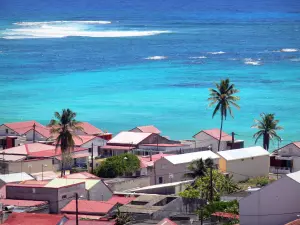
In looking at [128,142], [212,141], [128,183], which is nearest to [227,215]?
[128,183]

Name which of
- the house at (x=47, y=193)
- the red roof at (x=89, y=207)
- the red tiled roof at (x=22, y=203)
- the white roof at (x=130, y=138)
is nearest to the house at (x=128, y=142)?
the white roof at (x=130, y=138)

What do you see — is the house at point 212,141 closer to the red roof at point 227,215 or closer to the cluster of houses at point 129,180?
the cluster of houses at point 129,180

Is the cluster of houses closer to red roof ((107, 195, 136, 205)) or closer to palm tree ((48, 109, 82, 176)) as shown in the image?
red roof ((107, 195, 136, 205))

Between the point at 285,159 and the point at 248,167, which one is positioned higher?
the point at 285,159

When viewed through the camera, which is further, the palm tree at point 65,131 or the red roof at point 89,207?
the palm tree at point 65,131

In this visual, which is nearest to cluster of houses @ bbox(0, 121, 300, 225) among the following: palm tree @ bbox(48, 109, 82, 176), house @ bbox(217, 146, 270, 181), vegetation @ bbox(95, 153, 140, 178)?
house @ bbox(217, 146, 270, 181)

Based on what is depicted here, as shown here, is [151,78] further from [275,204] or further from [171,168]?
[275,204]
